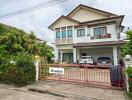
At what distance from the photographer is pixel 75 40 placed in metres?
24.5

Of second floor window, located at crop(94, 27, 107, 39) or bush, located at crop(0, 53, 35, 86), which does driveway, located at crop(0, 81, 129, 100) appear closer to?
bush, located at crop(0, 53, 35, 86)

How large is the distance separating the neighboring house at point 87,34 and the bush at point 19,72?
1292cm

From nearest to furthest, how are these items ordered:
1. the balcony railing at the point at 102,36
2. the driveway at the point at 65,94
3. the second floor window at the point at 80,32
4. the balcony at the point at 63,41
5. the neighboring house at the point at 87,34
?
the driveway at the point at 65,94, the neighboring house at the point at 87,34, the balcony railing at the point at 102,36, the second floor window at the point at 80,32, the balcony at the point at 63,41

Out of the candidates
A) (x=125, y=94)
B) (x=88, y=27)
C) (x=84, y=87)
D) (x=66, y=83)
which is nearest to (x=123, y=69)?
(x=125, y=94)

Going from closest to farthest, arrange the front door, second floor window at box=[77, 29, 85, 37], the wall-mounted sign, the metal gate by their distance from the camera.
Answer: the metal gate < the wall-mounted sign < second floor window at box=[77, 29, 85, 37] < the front door

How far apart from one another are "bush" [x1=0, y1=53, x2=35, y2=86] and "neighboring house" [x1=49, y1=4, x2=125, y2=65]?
12921 millimetres

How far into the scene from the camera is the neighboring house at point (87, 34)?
22.0 m

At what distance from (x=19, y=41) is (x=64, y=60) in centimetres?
1448

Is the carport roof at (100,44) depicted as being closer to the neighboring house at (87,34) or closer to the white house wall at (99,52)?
the neighboring house at (87,34)

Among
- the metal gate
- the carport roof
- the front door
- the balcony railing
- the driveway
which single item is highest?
the balcony railing

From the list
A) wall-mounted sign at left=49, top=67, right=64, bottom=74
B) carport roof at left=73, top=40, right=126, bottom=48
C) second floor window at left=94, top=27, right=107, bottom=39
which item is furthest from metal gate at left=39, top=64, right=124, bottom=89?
second floor window at left=94, top=27, right=107, bottom=39

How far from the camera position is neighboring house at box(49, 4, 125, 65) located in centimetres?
2202

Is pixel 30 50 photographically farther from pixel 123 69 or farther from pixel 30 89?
pixel 123 69

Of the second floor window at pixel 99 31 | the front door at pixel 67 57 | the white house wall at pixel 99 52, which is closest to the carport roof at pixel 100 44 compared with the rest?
the second floor window at pixel 99 31
